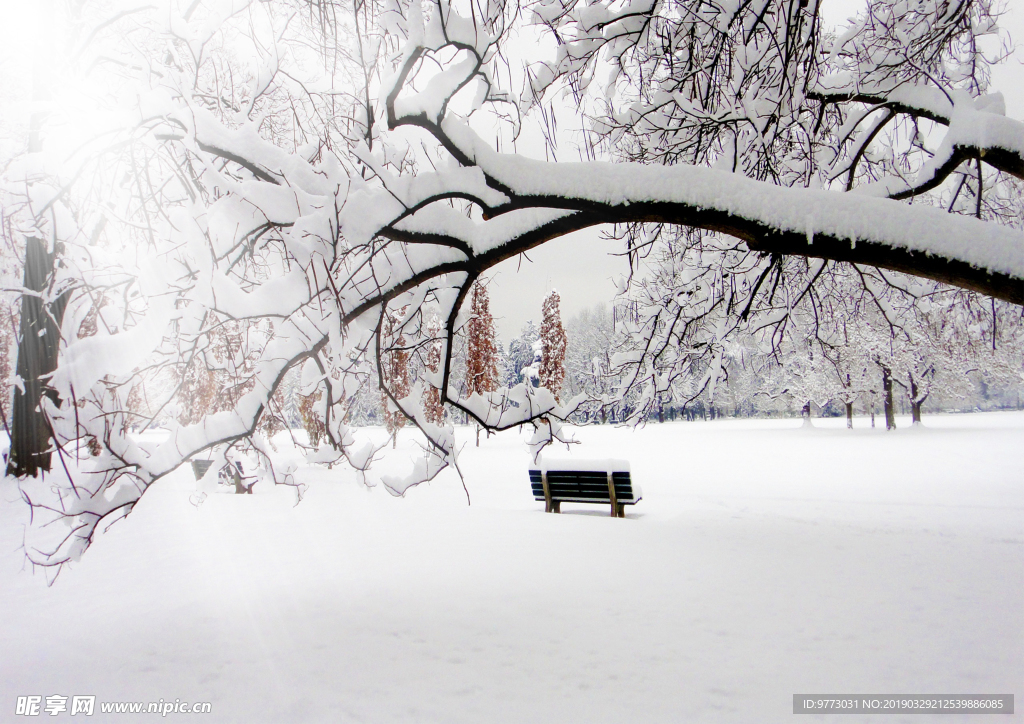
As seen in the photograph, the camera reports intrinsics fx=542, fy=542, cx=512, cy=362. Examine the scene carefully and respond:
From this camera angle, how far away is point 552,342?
41.9m

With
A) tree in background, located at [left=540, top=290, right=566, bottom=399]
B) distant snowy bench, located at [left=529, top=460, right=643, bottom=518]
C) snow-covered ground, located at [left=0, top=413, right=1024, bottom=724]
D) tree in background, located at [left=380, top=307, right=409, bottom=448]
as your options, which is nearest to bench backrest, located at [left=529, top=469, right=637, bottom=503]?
distant snowy bench, located at [left=529, top=460, right=643, bottom=518]

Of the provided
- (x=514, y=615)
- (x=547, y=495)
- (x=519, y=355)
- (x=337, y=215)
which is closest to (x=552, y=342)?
(x=519, y=355)

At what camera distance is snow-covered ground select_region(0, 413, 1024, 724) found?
2992mm

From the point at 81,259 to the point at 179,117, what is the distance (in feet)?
3.15

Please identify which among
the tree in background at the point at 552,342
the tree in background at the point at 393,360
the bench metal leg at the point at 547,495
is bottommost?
the bench metal leg at the point at 547,495

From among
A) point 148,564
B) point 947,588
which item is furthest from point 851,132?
point 148,564

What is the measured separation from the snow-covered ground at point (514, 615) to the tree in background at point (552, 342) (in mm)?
31623

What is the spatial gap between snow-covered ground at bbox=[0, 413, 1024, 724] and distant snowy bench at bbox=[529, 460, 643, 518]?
92cm

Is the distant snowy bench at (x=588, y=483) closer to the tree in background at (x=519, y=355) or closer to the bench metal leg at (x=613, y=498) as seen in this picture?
the bench metal leg at (x=613, y=498)

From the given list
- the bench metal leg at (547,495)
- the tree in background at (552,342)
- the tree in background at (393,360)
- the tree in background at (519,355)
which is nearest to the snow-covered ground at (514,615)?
the bench metal leg at (547,495)

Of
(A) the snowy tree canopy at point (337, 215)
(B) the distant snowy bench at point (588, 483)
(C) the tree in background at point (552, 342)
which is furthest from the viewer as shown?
(C) the tree in background at point (552, 342)

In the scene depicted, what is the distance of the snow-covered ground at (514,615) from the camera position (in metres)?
2.99

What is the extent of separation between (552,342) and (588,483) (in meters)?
33.9

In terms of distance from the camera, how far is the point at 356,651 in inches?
136
